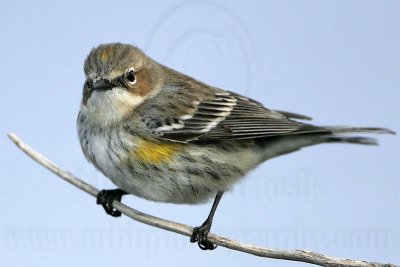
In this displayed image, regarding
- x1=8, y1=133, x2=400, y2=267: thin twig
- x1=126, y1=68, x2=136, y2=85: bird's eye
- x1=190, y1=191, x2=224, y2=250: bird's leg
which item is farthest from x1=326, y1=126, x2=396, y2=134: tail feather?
x1=126, y1=68, x2=136, y2=85: bird's eye

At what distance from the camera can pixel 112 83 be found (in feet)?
16.9

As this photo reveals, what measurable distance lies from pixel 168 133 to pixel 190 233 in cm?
92

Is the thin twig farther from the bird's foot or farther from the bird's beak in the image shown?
the bird's beak

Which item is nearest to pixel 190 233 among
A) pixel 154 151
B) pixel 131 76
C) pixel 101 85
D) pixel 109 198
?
pixel 154 151

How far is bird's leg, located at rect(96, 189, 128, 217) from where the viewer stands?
18.8 ft

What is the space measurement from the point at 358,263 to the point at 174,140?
2081 millimetres

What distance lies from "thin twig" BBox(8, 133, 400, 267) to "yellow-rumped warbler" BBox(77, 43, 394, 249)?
10.4 inches

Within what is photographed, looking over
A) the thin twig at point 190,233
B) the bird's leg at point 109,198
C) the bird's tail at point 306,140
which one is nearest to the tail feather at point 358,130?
the bird's tail at point 306,140

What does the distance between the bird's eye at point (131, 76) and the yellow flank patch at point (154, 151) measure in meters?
0.62

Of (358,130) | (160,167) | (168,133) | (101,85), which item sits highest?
(358,130)

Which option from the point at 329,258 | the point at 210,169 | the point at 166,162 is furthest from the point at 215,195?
the point at 329,258

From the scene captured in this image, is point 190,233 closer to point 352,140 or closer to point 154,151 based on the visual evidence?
point 154,151

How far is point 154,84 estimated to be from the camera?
5.72 m

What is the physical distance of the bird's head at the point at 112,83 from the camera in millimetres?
5137
